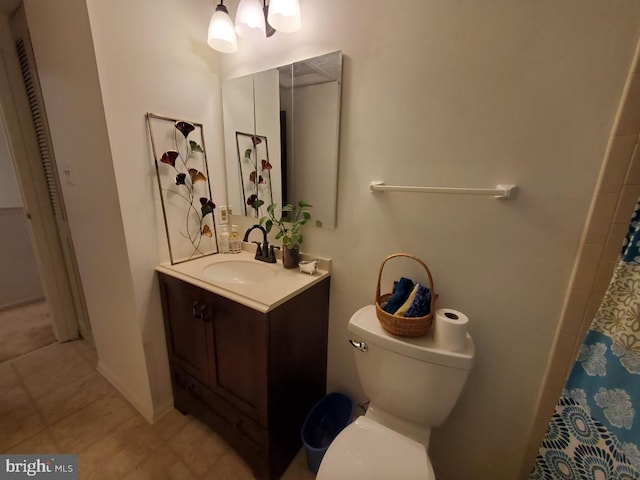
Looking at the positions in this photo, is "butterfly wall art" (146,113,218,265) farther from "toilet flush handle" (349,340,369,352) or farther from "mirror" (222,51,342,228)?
"toilet flush handle" (349,340,369,352)

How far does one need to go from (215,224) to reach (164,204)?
1.05 ft

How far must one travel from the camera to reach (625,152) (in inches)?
27.0

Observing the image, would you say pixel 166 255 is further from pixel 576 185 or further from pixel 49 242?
pixel 576 185

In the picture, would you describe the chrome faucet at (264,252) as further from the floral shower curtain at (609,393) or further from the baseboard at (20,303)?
Result: the baseboard at (20,303)

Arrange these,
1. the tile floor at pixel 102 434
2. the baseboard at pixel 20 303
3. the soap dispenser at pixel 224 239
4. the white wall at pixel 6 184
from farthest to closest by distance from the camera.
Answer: the baseboard at pixel 20 303
the white wall at pixel 6 184
the soap dispenser at pixel 224 239
the tile floor at pixel 102 434

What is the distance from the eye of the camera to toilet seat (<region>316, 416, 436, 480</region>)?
778 mm

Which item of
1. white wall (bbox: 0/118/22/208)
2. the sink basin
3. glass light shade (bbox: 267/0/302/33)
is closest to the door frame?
white wall (bbox: 0/118/22/208)

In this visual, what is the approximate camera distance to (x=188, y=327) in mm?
Answer: 1267

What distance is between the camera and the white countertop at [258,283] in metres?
0.98

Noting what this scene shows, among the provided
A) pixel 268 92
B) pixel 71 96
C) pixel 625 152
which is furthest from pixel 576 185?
pixel 71 96

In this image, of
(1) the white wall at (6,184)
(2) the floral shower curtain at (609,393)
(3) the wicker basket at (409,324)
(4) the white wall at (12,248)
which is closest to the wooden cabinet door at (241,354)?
(3) the wicker basket at (409,324)

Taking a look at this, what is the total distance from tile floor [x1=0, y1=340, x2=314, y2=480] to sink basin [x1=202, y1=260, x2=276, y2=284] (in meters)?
0.84

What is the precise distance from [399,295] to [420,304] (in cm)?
9

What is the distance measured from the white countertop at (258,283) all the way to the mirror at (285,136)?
278mm
